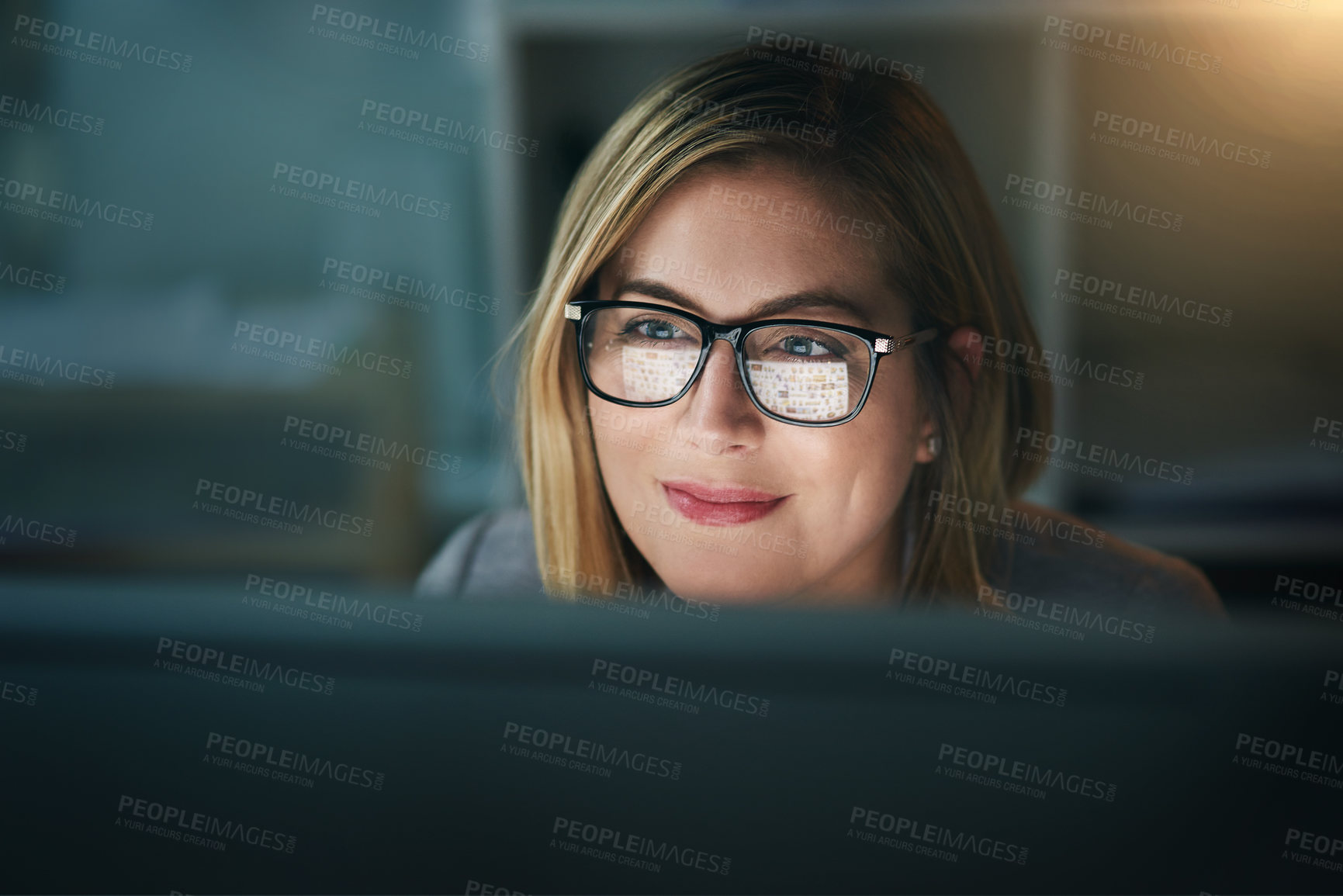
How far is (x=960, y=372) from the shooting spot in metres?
0.91

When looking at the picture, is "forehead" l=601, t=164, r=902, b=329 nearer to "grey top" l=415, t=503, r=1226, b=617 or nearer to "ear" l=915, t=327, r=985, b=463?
"ear" l=915, t=327, r=985, b=463

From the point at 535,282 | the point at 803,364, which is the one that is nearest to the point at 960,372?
the point at 803,364

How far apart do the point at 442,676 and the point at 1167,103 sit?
108 centimetres

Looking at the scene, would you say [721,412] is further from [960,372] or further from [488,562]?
[488,562]

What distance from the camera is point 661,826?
21.2 inches

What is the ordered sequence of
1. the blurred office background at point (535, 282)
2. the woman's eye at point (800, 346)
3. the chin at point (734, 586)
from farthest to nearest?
the blurred office background at point (535, 282) < the chin at point (734, 586) < the woman's eye at point (800, 346)

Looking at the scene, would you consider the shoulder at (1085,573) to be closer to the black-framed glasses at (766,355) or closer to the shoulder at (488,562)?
the black-framed glasses at (766,355)

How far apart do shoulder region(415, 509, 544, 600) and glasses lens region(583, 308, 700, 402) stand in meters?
0.28

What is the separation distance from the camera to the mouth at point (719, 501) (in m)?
0.93

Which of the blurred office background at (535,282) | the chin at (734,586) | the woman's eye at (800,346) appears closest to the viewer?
→ the woman's eye at (800,346)

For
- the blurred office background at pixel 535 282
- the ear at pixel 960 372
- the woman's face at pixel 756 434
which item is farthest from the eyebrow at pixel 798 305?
the blurred office background at pixel 535 282

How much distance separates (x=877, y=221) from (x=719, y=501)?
12.5 inches

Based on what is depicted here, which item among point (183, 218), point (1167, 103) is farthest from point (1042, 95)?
point (183, 218)

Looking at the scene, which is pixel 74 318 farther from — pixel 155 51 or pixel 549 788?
pixel 549 788
